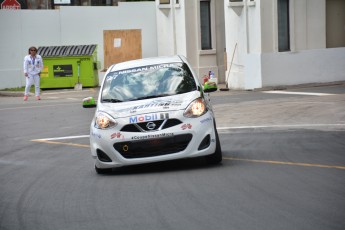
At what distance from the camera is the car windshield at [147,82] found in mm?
12898

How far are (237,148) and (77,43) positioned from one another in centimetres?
2576

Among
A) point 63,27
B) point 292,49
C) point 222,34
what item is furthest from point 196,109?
point 63,27

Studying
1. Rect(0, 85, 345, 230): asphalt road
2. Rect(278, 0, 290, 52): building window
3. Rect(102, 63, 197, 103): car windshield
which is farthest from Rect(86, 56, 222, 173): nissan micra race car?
Rect(278, 0, 290, 52): building window

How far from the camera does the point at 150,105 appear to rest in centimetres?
1219

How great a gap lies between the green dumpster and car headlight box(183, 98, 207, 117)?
25.0m

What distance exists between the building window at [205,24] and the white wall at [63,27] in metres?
5.85

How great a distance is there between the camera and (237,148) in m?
14.6

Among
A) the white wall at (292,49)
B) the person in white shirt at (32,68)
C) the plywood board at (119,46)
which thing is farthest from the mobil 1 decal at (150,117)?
the plywood board at (119,46)

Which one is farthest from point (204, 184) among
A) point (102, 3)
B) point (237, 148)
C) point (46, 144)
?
point (102, 3)

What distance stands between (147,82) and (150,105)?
1015mm

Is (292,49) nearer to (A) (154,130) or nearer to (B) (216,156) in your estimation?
(B) (216,156)

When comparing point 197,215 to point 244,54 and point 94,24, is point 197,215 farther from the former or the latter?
point 94,24

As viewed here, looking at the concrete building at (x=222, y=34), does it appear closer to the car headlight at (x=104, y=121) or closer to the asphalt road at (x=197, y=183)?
the asphalt road at (x=197, y=183)

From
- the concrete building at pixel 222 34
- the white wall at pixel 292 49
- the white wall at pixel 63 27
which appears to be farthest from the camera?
the white wall at pixel 63 27
